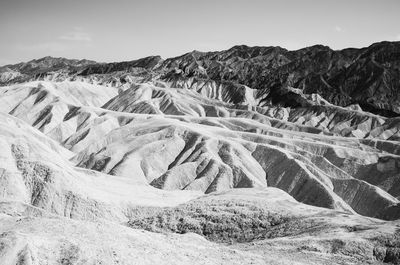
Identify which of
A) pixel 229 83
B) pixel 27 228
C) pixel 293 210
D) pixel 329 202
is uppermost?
pixel 229 83

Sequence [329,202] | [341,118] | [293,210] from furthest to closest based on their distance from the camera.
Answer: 1. [341,118]
2. [329,202]
3. [293,210]

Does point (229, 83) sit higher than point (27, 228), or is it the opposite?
point (229, 83)

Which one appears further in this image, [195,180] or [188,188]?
[195,180]

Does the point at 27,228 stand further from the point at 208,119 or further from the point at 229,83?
the point at 229,83

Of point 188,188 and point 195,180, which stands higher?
point 195,180

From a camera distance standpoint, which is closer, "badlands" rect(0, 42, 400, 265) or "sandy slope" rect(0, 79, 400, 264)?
"sandy slope" rect(0, 79, 400, 264)

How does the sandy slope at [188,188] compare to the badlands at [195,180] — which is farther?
the badlands at [195,180]

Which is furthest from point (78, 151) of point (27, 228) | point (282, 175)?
point (27, 228)

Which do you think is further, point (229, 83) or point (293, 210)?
point (229, 83)
